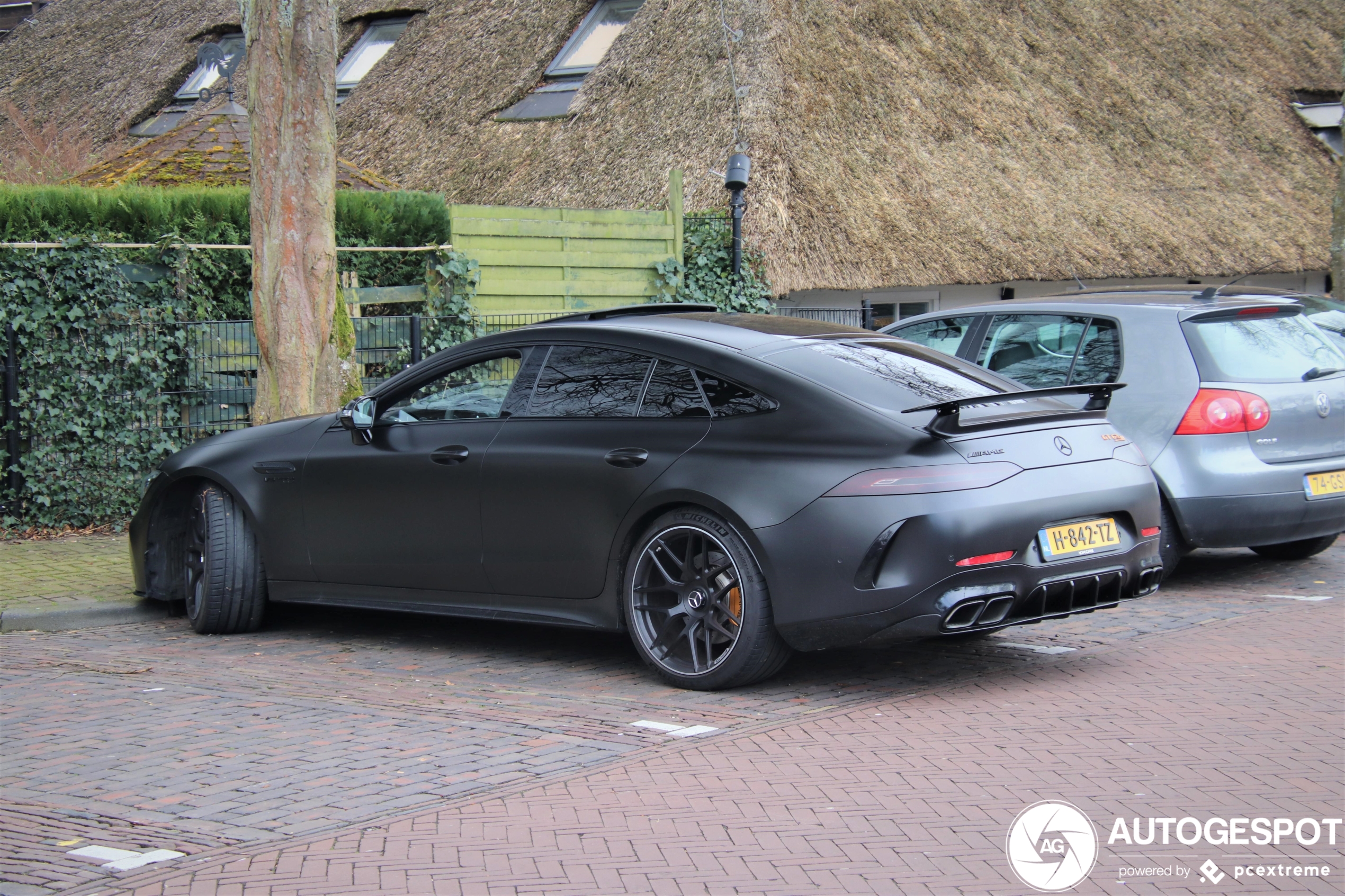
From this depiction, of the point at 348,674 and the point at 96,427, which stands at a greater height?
the point at 96,427

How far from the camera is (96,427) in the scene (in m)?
9.96

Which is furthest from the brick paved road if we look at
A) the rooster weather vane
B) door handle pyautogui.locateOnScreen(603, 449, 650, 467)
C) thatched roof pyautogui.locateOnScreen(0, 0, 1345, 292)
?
the rooster weather vane

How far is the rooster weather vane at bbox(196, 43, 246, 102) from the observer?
20.4 meters

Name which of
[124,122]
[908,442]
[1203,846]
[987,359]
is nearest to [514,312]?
[987,359]

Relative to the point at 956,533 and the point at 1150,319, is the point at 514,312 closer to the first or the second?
the point at 1150,319

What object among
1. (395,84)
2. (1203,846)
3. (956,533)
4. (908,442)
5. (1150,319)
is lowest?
(1203,846)

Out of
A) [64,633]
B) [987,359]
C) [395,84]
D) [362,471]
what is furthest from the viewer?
[395,84]

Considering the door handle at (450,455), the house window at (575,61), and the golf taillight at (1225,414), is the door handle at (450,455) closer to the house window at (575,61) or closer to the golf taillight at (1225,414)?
the golf taillight at (1225,414)

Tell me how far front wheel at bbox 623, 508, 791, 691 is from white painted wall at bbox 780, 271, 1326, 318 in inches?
403

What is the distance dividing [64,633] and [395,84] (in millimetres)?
14099

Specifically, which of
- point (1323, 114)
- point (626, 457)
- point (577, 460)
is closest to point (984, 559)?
point (626, 457)

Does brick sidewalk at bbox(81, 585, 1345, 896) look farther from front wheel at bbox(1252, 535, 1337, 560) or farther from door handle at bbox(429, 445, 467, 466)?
front wheel at bbox(1252, 535, 1337, 560)

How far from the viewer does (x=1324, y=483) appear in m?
7.17
